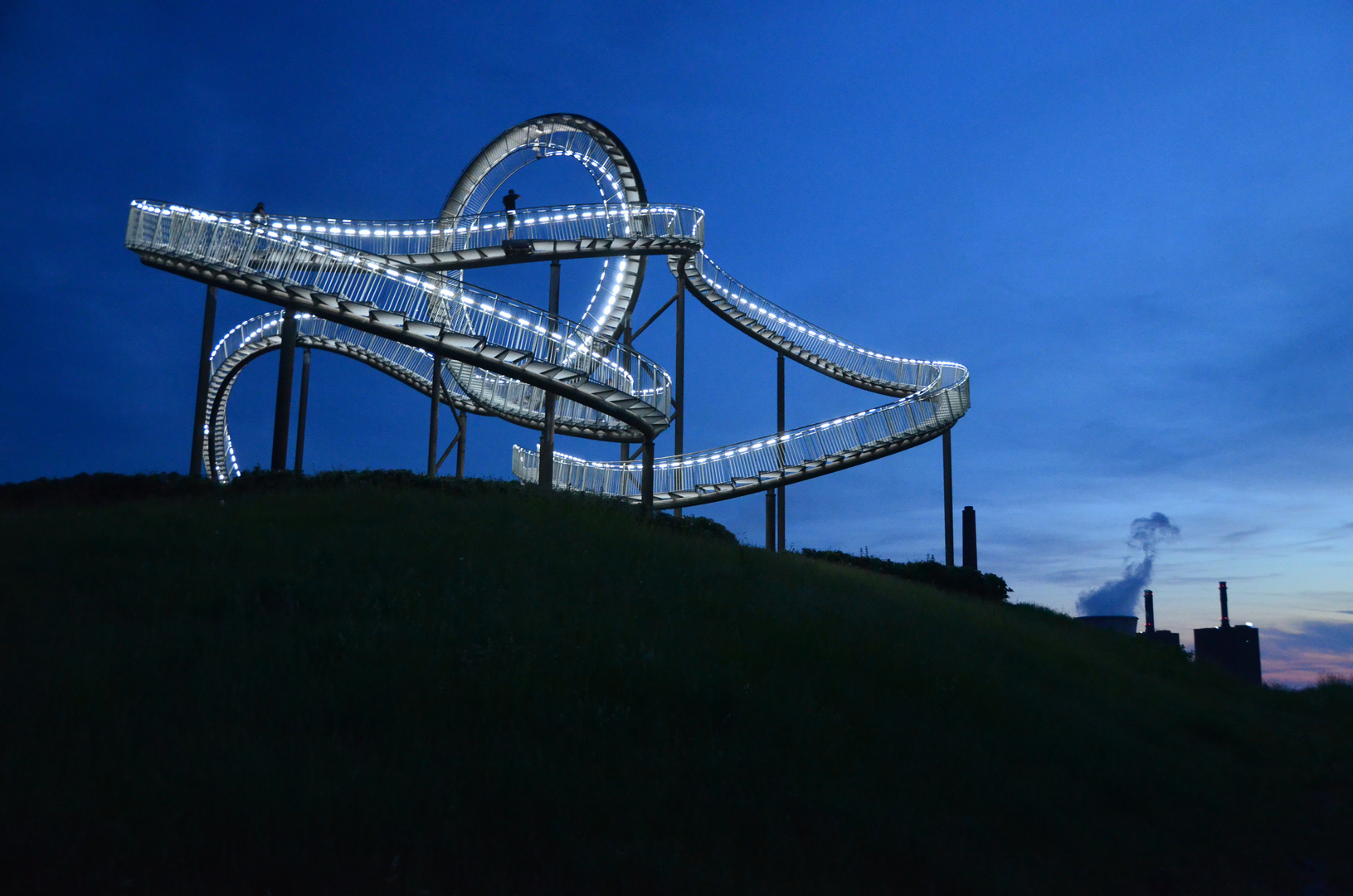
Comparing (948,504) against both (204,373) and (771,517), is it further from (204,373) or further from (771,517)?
(204,373)

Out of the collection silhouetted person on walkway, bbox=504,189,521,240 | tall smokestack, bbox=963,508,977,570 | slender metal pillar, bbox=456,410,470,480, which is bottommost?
tall smokestack, bbox=963,508,977,570

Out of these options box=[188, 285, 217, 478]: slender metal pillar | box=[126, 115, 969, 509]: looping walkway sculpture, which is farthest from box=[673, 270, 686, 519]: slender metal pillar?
box=[188, 285, 217, 478]: slender metal pillar

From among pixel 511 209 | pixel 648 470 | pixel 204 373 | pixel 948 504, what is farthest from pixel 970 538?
pixel 204 373

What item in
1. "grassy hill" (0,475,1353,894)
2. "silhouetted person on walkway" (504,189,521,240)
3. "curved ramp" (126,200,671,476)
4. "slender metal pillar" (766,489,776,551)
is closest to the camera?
"grassy hill" (0,475,1353,894)

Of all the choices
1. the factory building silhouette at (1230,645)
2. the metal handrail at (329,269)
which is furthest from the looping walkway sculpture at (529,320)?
the factory building silhouette at (1230,645)

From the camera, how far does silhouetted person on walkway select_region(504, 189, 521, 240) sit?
2403 centimetres

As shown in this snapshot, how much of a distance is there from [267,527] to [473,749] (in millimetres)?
6896

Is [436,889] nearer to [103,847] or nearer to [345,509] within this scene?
[103,847]

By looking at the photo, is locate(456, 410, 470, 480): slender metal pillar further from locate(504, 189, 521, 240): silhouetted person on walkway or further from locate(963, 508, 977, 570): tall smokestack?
locate(963, 508, 977, 570): tall smokestack

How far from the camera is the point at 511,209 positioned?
24125mm

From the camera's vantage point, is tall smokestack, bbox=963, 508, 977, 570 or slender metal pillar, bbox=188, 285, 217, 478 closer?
slender metal pillar, bbox=188, 285, 217, 478

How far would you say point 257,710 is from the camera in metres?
6.71

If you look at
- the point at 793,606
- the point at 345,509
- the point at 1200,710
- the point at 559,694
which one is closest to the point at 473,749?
the point at 559,694

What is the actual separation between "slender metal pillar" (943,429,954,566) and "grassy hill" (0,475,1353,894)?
15666 mm
